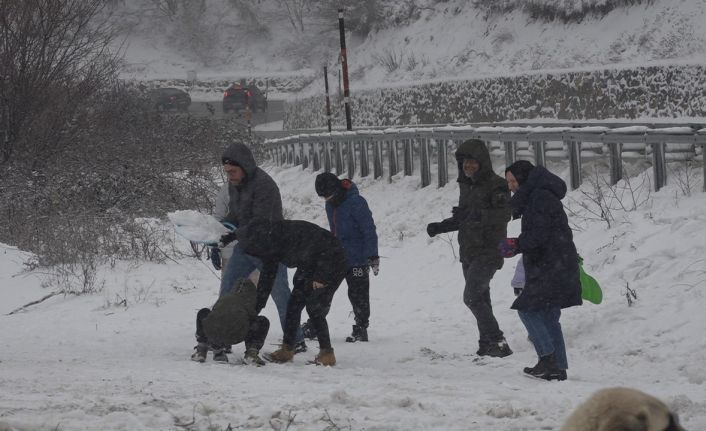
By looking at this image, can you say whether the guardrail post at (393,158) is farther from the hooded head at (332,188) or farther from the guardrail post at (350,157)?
the hooded head at (332,188)

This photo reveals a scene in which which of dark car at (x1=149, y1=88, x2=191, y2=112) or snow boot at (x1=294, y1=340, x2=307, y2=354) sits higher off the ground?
→ dark car at (x1=149, y1=88, x2=191, y2=112)

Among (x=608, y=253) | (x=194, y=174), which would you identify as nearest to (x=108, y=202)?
(x=194, y=174)

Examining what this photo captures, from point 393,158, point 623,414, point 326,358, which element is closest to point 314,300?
point 326,358

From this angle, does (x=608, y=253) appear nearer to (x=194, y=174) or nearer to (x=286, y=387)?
(x=286, y=387)

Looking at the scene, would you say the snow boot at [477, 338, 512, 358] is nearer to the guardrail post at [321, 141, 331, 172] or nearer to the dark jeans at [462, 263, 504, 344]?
the dark jeans at [462, 263, 504, 344]

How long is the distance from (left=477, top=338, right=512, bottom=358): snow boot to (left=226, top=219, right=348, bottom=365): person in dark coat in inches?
55.2

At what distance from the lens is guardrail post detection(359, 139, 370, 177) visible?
2370cm

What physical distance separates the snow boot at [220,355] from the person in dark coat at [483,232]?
1.99 metres

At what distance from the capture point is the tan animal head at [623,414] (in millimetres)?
2902

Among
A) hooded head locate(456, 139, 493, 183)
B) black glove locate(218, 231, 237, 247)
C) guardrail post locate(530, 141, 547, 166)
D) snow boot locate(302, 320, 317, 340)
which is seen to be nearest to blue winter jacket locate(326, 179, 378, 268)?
snow boot locate(302, 320, 317, 340)

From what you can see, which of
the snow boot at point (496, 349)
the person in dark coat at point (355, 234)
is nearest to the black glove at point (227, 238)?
the person in dark coat at point (355, 234)

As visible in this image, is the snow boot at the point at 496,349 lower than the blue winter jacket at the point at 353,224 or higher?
lower

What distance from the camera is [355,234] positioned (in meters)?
10.0

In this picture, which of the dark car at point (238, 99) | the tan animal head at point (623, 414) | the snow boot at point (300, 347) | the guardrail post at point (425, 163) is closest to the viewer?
the tan animal head at point (623, 414)
